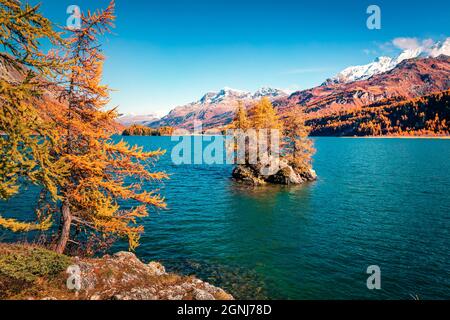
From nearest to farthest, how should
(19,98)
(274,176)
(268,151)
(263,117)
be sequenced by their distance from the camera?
(19,98) → (263,117) → (274,176) → (268,151)

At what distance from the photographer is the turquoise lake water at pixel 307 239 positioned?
19578 mm

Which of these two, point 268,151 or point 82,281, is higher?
point 268,151

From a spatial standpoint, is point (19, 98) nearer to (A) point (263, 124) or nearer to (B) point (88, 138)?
(B) point (88, 138)

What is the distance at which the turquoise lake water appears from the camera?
19578 millimetres

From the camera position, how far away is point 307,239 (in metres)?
27.3

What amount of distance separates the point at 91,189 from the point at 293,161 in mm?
47703

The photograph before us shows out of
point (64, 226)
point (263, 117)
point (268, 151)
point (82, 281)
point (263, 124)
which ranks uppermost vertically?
point (263, 117)

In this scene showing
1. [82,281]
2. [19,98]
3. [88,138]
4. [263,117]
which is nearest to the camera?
[19,98]

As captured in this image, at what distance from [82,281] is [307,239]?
21.3 m

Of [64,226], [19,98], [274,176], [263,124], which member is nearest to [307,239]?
[64,226]

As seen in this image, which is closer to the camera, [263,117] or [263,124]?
[263,117]
